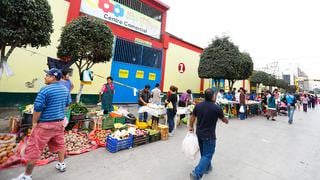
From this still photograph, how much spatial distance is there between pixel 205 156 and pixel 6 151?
3997mm

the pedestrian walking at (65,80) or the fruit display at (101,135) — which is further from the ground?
the pedestrian walking at (65,80)

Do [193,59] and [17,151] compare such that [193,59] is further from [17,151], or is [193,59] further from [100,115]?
[17,151]

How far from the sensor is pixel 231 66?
14180 millimetres

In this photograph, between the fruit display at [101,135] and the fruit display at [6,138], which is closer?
the fruit display at [6,138]

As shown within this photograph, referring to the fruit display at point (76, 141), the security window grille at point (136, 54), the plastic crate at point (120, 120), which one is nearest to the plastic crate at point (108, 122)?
the plastic crate at point (120, 120)

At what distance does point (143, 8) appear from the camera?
13.8 metres

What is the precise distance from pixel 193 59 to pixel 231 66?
5.01 meters

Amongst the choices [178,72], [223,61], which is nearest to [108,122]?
[223,61]

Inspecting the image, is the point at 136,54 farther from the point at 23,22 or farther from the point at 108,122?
the point at 23,22

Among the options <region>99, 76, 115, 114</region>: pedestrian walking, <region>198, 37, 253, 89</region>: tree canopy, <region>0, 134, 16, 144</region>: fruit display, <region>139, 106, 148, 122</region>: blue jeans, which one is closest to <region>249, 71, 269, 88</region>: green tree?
<region>198, 37, 253, 89</region>: tree canopy

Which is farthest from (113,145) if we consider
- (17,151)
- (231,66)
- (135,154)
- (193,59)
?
(193,59)

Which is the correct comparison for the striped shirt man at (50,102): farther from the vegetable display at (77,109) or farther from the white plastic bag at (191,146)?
the vegetable display at (77,109)

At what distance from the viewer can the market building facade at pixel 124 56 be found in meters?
8.91

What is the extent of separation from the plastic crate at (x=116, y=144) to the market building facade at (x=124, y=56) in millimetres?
6155
